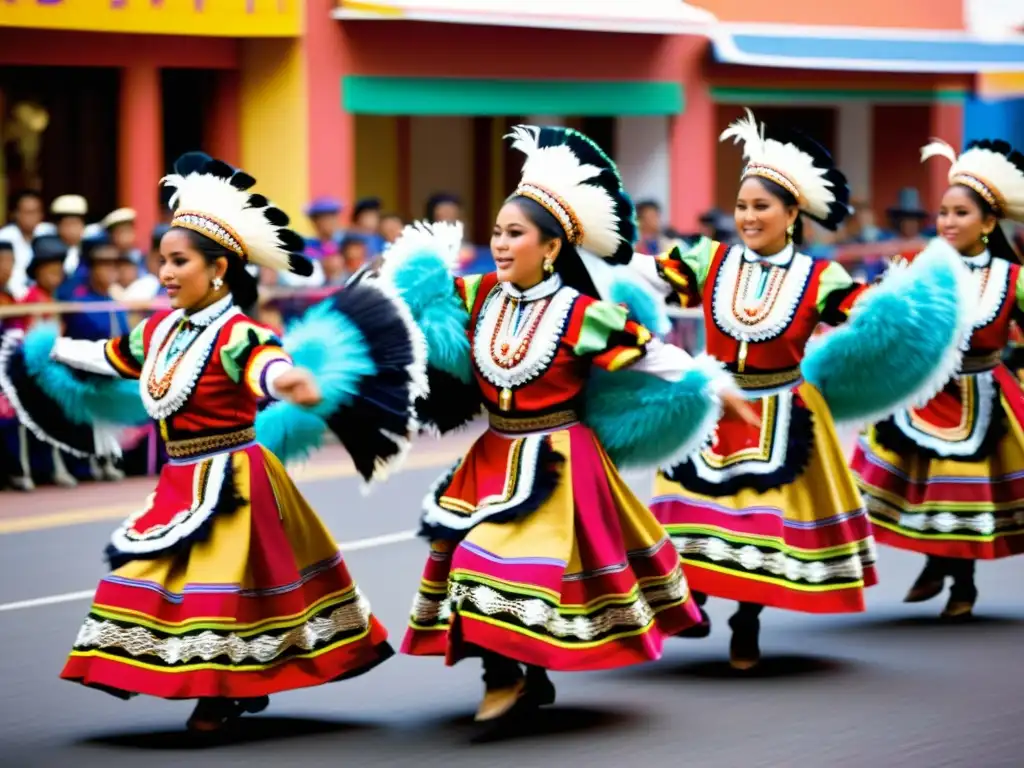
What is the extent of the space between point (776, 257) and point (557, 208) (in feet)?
4.69

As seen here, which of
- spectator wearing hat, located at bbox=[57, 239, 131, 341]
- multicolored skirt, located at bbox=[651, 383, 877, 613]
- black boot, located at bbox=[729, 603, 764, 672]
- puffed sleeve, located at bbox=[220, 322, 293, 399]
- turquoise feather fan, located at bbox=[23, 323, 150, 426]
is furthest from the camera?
spectator wearing hat, located at bbox=[57, 239, 131, 341]

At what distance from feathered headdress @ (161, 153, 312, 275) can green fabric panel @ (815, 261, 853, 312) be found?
2125 mm

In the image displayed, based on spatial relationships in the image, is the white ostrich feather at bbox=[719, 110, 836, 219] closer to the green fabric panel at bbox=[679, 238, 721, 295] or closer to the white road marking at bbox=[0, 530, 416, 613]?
the green fabric panel at bbox=[679, 238, 721, 295]

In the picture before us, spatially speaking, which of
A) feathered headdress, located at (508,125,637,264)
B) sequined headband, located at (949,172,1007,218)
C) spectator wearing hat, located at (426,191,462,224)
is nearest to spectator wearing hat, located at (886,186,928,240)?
spectator wearing hat, located at (426,191,462,224)

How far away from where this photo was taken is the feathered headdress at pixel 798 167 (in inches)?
342

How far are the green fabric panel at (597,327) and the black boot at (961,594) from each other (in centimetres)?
286

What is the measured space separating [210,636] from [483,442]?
1161 mm

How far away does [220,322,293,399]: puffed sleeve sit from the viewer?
23.0ft

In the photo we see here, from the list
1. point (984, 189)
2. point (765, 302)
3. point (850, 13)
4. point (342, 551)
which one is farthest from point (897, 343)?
point (850, 13)

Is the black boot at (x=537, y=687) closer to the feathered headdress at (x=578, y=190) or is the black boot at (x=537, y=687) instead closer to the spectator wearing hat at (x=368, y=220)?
the feathered headdress at (x=578, y=190)

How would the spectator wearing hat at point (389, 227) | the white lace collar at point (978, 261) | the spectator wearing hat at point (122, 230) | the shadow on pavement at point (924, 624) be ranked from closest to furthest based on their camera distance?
the shadow on pavement at point (924, 624)
the white lace collar at point (978, 261)
the spectator wearing hat at point (122, 230)
the spectator wearing hat at point (389, 227)

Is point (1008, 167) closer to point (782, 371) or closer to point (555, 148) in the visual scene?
point (782, 371)

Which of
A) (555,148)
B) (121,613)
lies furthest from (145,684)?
(555,148)

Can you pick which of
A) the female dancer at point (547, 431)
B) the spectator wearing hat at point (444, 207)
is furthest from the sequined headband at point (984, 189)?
the spectator wearing hat at point (444, 207)
